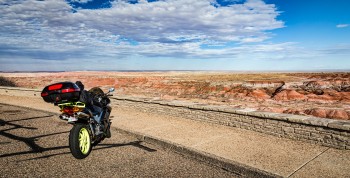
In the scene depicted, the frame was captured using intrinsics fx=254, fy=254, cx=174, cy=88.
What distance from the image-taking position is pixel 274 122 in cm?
666

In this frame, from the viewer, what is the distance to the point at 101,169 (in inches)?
189

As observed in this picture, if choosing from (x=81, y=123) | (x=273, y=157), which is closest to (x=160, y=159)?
(x=81, y=123)

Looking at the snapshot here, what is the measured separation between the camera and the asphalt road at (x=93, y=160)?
464 cm

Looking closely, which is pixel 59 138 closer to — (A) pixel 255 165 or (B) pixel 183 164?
(B) pixel 183 164

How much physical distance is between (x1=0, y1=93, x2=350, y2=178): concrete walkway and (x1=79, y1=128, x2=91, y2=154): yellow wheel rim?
1.76 m

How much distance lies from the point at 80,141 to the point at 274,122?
479 cm

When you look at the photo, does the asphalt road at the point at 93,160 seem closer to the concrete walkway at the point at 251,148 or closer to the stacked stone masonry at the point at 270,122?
the concrete walkway at the point at 251,148

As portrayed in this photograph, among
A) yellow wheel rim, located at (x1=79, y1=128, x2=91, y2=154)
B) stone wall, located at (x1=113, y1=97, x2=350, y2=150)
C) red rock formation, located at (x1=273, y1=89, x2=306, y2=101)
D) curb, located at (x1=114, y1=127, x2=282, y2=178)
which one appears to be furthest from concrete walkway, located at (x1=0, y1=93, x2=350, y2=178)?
red rock formation, located at (x1=273, y1=89, x2=306, y2=101)

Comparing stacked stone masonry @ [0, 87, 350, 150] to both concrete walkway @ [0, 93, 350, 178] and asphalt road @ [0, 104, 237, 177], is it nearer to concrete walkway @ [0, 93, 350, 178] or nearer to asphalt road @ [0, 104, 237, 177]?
concrete walkway @ [0, 93, 350, 178]

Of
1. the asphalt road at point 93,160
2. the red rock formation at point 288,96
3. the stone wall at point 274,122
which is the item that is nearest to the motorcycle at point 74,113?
the asphalt road at point 93,160

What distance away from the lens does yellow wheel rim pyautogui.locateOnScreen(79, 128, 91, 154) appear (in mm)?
5441

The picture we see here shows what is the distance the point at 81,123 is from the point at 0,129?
436 cm

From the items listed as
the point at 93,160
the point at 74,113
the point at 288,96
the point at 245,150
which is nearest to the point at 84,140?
the point at 93,160

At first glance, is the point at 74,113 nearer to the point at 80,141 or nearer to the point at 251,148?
the point at 80,141
